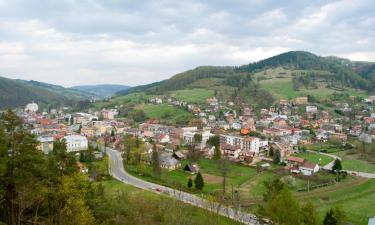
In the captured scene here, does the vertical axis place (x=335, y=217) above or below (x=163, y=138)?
above

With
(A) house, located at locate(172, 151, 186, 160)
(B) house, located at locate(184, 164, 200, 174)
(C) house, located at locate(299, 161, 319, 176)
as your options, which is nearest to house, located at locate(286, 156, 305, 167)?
(C) house, located at locate(299, 161, 319, 176)

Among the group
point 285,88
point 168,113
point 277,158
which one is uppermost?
point 285,88

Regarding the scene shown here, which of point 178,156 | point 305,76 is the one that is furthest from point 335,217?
point 305,76

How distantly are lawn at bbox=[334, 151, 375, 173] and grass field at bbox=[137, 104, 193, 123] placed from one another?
148 ft

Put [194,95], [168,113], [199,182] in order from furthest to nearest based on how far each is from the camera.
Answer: [194,95] < [168,113] < [199,182]

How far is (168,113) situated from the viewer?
99250mm

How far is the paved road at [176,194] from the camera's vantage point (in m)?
25.3

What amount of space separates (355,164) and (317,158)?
5.52m

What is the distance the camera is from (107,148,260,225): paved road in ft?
83.0

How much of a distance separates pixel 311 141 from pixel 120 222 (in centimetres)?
6048

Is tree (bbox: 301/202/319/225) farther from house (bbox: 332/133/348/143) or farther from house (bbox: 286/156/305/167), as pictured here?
house (bbox: 332/133/348/143)

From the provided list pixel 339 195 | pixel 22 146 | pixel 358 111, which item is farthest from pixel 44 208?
pixel 358 111

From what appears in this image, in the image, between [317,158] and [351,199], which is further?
[317,158]

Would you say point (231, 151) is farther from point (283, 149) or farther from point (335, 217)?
point (335, 217)
